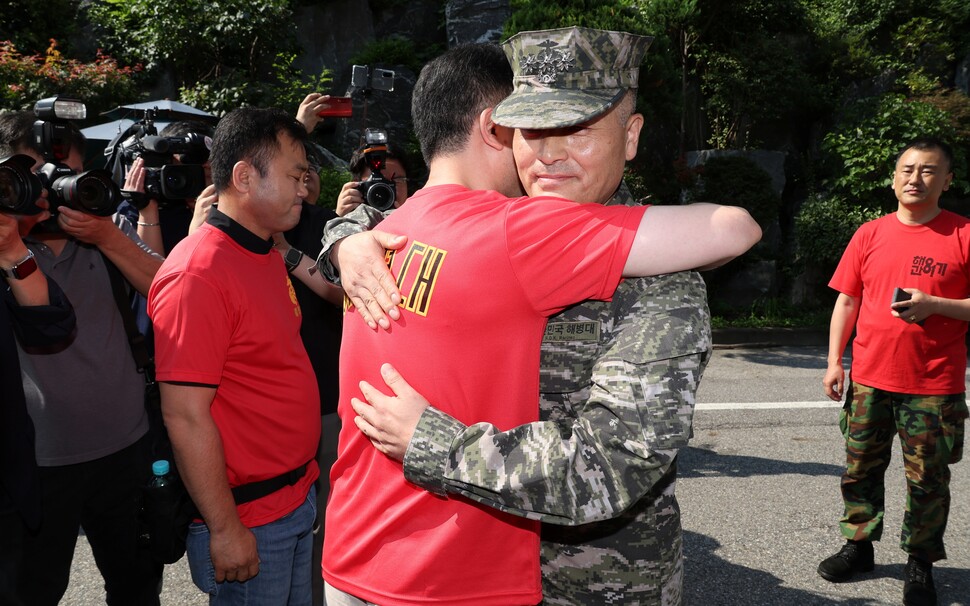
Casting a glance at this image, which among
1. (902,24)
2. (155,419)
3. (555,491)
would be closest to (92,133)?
(155,419)

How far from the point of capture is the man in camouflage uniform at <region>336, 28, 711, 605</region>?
133cm

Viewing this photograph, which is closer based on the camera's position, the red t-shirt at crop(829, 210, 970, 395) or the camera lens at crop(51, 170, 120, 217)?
the camera lens at crop(51, 170, 120, 217)

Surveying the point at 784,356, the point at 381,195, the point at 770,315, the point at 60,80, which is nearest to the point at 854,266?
the point at 381,195

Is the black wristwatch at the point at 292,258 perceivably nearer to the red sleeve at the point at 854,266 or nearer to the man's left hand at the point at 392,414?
the man's left hand at the point at 392,414

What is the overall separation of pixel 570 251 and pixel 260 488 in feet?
5.13

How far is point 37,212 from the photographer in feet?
7.32

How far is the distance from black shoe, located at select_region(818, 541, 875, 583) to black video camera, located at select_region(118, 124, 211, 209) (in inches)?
140

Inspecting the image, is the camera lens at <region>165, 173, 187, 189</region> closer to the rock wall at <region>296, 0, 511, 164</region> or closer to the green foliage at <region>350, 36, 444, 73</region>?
the rock wall at <region>296, 0, 511, 164</region>

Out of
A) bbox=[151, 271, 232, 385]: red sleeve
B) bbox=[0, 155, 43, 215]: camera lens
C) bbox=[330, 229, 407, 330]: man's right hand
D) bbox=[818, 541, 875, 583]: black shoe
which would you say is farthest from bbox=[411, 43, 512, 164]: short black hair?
bbox=[818, 541, 875, 583]: black shoe

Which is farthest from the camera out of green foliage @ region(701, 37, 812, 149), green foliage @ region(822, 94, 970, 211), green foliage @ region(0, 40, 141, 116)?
green foliage @ region(701, 37, 812, 149)

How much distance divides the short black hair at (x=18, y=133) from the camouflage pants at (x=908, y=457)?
163 inches

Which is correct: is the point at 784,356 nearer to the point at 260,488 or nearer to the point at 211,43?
the point at 260,488

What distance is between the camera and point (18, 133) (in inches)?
129

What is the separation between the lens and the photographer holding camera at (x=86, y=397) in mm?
2592
